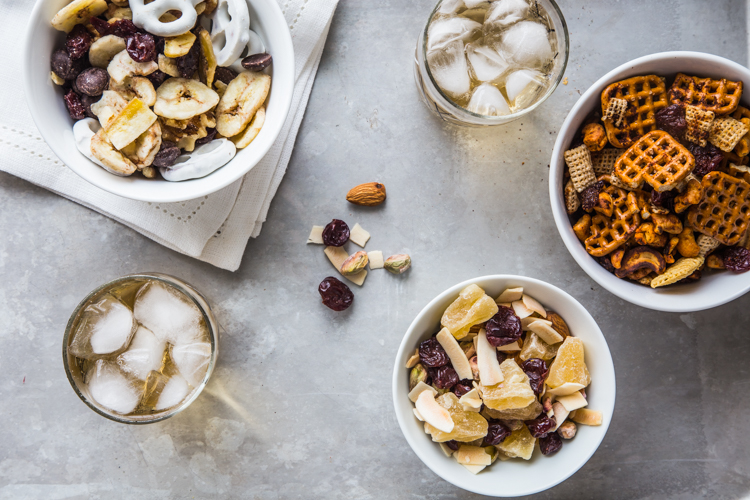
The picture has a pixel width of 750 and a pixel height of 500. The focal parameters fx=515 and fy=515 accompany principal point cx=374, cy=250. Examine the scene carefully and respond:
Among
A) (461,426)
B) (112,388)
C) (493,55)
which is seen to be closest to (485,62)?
(493,55)

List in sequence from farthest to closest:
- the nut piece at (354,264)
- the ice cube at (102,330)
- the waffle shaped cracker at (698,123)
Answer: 1. the nut piece at (354,264)
2. the ice cube at (102,330)
3. the waffle shaped cracker at (698,123)

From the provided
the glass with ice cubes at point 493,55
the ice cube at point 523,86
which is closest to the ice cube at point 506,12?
the glass with ice cubes at point 493,55

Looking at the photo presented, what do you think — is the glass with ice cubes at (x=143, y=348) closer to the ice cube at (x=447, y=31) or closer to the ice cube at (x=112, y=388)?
the ice cube at (x=112, y=388)

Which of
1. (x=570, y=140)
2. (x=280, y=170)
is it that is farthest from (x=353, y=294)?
(x=570, y=140)

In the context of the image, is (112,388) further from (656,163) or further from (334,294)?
(656,163)

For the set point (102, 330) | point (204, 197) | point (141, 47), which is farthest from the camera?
point (204, 197)

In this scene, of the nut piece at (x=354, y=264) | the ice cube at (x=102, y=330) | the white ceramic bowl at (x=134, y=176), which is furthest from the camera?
the nut piece at (x=354, y=264)
